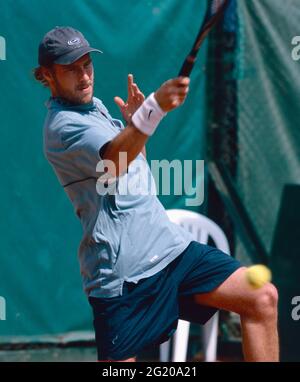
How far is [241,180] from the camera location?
5.43m

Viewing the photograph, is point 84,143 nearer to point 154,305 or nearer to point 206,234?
point 154,305

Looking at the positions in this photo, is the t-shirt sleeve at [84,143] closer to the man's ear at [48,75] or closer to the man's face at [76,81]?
the man's face at [76,81]

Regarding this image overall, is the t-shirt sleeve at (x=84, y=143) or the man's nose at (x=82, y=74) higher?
the man's nose at (x=82, y=74)

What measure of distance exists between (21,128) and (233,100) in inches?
48.7

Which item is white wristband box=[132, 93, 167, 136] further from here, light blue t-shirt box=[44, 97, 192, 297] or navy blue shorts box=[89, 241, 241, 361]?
A: navy blue shorts box=[89, 241, 241, 361]

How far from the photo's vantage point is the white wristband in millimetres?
3287

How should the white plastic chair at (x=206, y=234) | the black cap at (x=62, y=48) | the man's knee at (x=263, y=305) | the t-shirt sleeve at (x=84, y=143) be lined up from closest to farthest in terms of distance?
1. the t-shirt sleeve at (x=84, y=143)
2. the man's knee at (x=263, y=305)
3. the black cap at (x=62, y=48)
4. the white plastic chair at (x=206, y=234)

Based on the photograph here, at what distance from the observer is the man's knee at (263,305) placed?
356 cm

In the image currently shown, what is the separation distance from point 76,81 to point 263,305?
1.13m

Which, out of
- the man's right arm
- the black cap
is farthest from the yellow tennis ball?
the black cap

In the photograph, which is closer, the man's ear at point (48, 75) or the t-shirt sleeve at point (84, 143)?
the t-shirt sleeve at point (84, 143)

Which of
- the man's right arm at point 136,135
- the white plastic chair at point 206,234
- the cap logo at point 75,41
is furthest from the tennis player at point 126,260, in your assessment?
the white plastic chair at point 206,234

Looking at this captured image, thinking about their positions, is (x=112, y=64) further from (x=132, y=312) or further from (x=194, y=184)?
(x=132, y=312)

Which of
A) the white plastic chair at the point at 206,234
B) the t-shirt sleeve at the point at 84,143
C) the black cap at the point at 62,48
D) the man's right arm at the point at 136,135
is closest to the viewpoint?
the man's right arm at the point at 136,135
